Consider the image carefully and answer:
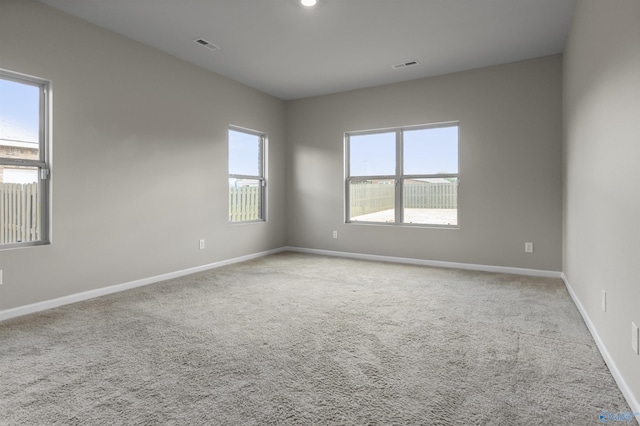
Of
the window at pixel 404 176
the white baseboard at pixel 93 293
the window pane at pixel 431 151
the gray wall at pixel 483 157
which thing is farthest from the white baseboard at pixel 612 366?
the white baseboard at pixel 93 293

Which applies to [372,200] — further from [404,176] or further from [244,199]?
[244,199]

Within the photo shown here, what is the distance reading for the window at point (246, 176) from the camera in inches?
207

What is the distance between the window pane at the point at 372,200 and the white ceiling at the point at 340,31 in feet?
5.40

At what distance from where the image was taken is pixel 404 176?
5.32 m

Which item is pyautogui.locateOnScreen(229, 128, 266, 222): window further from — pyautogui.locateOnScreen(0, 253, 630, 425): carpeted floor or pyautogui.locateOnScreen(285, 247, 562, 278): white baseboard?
pyautogui.locateOnScreen(0, 253, 630, 425): carpeted floor

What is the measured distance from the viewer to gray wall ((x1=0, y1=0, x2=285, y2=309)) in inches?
121

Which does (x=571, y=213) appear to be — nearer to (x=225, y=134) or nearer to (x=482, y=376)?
(x=482, y=376)

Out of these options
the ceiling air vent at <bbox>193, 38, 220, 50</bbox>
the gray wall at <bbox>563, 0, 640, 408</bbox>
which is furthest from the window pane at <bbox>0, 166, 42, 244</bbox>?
the gray wall at <bbox>563, 0, 640, 408</bbox>

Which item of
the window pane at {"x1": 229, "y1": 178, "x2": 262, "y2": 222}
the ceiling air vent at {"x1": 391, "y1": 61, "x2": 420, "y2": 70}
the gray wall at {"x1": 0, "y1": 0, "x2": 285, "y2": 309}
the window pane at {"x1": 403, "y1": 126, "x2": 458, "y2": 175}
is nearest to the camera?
the gray wall at {"x1": 0, "y1": 0, "x2": 285, "y2": 309}

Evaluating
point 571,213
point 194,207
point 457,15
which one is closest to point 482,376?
point 571,213

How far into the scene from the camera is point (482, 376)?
1.94 meters

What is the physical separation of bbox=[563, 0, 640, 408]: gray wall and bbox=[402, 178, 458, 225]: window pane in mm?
1737

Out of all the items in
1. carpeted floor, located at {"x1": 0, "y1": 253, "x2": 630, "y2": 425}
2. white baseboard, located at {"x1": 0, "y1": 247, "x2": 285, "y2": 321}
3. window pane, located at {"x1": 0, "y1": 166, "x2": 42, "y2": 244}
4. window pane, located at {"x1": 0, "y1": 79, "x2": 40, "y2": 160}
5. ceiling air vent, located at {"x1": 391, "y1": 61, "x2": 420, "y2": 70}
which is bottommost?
carpeted floor, located at {"x1": 0, "y1": 253, "x2": 630, "y2": 425}

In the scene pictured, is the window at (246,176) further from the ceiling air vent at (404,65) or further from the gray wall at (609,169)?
the gray wall at (609,169)
